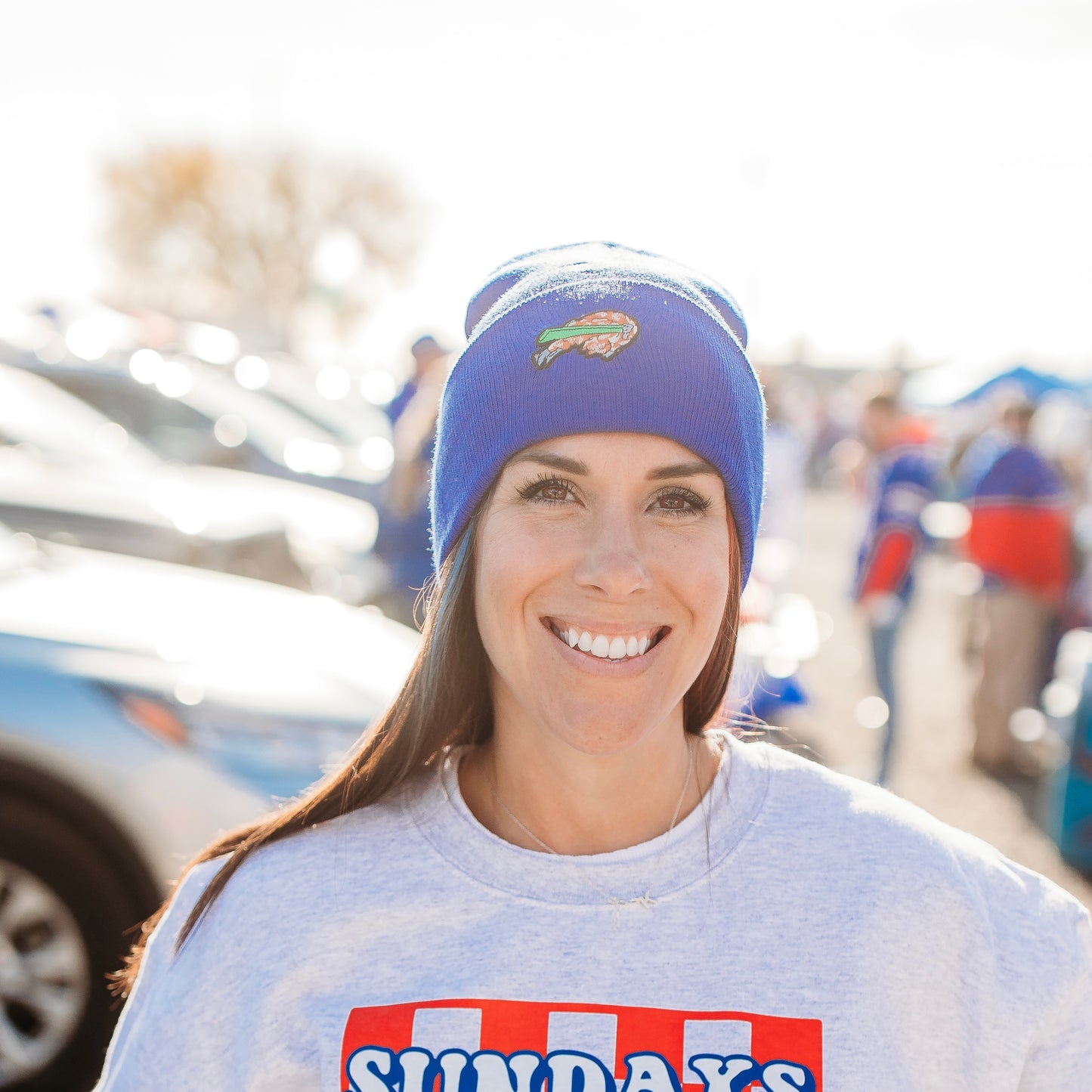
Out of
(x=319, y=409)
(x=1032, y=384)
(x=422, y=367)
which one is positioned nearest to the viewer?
(x=422, y=367)

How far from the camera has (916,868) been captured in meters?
1.41

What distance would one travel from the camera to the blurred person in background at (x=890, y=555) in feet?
19.3

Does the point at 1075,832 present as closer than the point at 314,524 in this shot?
Yes

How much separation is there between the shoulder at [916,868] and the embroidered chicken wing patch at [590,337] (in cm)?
64

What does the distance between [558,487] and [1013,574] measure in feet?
18.6

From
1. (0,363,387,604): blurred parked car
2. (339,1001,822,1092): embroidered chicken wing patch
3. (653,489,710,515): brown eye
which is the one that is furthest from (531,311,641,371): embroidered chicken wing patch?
(0,363,387,604): blurred parked car

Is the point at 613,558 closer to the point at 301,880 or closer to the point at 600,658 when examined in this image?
the point at 600,658

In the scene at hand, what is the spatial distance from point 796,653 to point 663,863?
4.01 m

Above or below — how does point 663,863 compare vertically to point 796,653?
below

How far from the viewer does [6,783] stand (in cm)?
308

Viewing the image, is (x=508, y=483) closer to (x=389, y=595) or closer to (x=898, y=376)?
(x=389, y=595)

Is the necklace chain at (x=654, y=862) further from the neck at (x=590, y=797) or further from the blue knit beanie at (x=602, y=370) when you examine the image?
the blue knit beanie at (x=602, y=370)

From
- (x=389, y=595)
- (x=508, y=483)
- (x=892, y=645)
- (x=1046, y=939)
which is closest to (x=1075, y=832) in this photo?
(x=892, y=645)

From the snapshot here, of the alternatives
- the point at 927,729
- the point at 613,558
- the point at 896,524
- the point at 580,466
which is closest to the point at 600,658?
the point at 613,558
